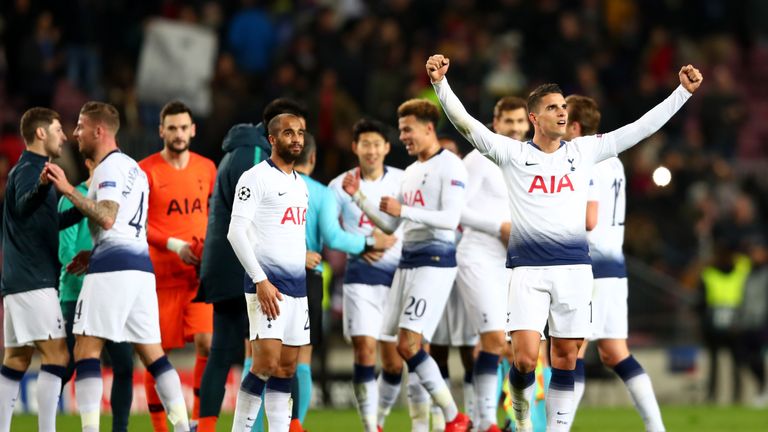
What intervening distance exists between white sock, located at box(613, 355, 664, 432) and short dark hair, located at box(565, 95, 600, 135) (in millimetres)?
2048

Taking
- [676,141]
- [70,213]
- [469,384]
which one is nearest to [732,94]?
[676,141]

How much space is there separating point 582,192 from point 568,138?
5.37 ft

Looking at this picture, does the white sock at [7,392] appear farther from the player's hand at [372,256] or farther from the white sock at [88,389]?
the player's hand at [372,256]

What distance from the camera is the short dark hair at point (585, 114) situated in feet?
38.3

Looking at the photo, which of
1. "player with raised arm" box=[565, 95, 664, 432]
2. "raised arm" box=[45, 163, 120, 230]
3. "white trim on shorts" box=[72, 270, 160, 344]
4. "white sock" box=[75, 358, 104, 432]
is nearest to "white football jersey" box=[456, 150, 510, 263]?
"player with raised arm" box=[565, 95, 664, 432]

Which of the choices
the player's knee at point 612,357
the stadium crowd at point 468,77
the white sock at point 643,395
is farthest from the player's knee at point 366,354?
the stadium crowd at point 468,77

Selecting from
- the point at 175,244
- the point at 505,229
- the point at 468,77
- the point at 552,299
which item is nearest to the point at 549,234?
the point at 552,299

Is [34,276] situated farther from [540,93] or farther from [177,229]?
[540,93]

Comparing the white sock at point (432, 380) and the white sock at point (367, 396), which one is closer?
the white sock at point (432, 380)

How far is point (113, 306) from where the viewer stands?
33.8 ft

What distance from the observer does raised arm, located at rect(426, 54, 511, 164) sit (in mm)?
9742

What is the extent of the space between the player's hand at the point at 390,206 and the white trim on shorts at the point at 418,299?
0.88 m

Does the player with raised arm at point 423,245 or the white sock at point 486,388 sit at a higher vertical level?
the player with raised arm at point 423,245

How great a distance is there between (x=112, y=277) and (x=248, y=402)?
1.48 meters
